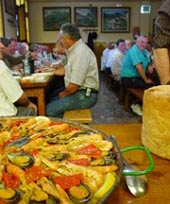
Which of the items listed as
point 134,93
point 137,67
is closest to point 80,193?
point 134,93

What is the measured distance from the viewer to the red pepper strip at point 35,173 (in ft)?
2.39

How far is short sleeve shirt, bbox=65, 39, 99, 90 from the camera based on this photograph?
3.03 meters

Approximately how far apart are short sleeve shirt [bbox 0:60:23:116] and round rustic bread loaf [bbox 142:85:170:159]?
160 cm

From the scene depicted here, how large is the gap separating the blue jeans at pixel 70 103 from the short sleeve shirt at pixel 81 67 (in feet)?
0.41

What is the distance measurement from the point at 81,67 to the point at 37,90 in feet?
1.66

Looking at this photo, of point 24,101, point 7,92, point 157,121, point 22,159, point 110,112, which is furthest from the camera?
point 110,112

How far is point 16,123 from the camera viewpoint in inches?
44.2

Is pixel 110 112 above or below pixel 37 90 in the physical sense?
below

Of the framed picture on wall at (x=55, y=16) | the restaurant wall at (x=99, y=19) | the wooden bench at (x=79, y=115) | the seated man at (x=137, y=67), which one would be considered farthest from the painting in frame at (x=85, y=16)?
the wooden bench at (x=79, y=115)

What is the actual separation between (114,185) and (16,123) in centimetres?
Answer: 56

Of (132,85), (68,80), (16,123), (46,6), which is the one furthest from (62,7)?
(16,123)

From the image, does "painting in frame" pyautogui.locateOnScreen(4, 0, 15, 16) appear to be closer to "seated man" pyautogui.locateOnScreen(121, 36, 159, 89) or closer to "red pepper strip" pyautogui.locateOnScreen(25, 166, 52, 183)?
"seated man" pyautogui.locateOnScreen(121, 36, 159, 89)

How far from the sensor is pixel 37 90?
296cm

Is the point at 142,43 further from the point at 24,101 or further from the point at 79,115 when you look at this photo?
the point at 24,101
